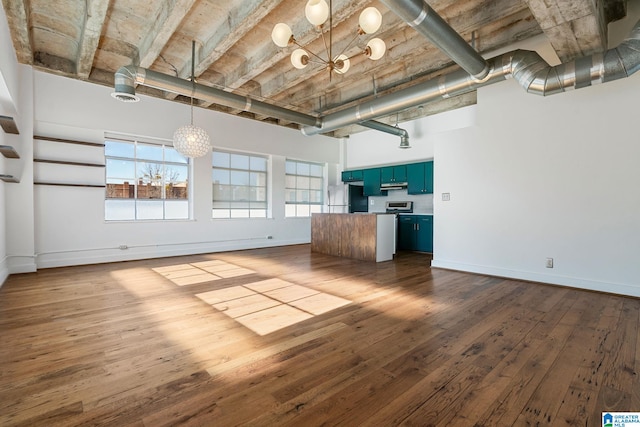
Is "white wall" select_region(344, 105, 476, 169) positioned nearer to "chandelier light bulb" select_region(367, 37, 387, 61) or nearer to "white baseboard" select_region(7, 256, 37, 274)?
"chandelier light bulb" select_region(367, 37, 387, 61)

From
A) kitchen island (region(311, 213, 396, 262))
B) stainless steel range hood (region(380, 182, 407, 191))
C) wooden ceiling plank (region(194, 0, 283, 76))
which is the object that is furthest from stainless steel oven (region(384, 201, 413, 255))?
wooden ceiling plank (region(194, 0, 283, 76))

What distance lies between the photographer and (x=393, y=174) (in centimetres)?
771

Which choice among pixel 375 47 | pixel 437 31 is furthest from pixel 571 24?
pixel 375 47

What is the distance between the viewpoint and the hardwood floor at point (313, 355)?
59.9 inches

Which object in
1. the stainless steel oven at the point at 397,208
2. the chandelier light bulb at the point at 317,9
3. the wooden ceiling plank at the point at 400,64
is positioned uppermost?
the wooden ceiling plank at the point at 400,64

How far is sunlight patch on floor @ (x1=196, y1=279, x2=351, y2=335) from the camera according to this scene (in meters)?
2.71

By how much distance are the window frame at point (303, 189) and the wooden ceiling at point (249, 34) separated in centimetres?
293

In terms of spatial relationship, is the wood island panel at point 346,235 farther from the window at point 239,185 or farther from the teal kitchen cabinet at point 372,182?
the teal kitchen cabinet at point 372,182

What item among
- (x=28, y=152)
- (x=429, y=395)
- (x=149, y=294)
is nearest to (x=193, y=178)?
(x=28, y=152)

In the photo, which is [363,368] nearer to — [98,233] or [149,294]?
[149,294]

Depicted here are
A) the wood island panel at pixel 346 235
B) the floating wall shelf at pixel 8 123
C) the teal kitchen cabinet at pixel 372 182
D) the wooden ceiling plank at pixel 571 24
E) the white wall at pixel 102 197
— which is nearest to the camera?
the wooden ceiling plank at pixel 571 24

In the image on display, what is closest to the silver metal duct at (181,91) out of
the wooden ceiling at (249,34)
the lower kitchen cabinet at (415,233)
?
the wooden ceiling at (249,34)

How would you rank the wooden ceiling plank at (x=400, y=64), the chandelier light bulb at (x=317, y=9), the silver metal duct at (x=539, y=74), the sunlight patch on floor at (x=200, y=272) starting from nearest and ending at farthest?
the chandelier light bulb at (x=317, y=9), the silver metal duct at (x=539, y=74), the wooden ceiling plank at (x=400, y=64), the sunlight patch on floor at (x=200, y=272)

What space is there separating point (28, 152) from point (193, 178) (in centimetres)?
256
